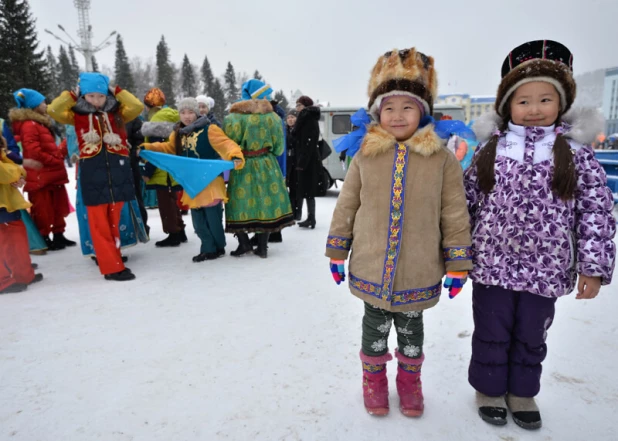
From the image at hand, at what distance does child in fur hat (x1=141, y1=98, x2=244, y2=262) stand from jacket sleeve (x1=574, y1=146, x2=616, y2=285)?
3.27m

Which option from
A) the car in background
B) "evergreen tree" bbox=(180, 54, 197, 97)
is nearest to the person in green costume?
the car in background

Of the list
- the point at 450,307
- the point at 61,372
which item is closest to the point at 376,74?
the point at 450,307

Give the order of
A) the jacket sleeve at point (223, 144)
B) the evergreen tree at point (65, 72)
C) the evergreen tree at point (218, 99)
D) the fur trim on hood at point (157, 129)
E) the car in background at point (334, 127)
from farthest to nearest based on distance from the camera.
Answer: the evergreen tree at point (65, 72) → the evergreen tree at point (218, 99) → the car in background at point (334, 127) → the fur trim on hood at point (157, 129) → the jacket sleeve at point (223, 144)

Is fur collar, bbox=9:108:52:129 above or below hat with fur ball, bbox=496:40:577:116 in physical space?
above

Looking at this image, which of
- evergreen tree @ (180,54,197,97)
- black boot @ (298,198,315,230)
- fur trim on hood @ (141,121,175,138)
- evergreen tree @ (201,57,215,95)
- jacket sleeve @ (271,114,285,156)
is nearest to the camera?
jacket sleeve @ (271,114,285,156)

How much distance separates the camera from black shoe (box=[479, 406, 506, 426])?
1814 mm

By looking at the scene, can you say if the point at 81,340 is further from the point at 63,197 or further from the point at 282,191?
the point at 63,197

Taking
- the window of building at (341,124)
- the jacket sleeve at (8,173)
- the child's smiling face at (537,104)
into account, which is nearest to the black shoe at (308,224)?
the jacket sleeve at (8,173)

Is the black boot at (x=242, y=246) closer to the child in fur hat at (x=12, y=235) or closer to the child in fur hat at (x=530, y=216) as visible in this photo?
the child in fur hat at (x=12, y=235)

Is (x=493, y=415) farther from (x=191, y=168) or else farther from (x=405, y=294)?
(x=191, y=168)

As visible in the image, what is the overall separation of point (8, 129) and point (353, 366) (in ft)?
15.8

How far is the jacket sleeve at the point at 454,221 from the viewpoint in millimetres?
1714

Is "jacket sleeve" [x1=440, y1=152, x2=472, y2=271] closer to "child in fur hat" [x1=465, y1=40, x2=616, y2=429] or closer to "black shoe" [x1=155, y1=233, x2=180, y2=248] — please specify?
"child in fur hat" [x1=465, y1=40, x2=616, y2=429]

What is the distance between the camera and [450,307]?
3.14m
